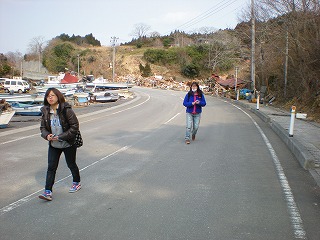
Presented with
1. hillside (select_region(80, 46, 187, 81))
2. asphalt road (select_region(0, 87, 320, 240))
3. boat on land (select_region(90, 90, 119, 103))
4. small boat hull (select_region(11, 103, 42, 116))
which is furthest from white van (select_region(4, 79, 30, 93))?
hillside (select_region(80, 46, 187, 81))

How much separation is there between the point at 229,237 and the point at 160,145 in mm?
5907

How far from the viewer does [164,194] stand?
554cm

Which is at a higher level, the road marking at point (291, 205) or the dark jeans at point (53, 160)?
the dark jeans at point (53, 160)

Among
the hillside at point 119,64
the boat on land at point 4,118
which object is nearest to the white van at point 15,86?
the boat on land at point 4,118

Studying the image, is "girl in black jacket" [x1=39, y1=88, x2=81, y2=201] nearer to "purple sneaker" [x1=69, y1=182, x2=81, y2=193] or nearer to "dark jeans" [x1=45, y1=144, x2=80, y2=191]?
"dark jeans" [x1=45, y1=144, x2=80, y2=191]

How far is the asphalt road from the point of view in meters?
4.23

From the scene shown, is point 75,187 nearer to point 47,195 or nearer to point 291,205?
point 47,195

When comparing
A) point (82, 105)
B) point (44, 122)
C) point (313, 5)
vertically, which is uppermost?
point (313, 5)

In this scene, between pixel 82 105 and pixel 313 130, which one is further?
pixel 82 105

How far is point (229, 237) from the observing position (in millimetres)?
4035

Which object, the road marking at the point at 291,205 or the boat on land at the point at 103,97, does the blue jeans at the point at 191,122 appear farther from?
the boat on land at the point at 103,97

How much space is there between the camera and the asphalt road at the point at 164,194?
→ 13.9 ft

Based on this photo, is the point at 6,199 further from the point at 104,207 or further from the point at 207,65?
the point at 207,65

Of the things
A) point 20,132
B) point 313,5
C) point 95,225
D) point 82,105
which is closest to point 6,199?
point 95,225
